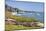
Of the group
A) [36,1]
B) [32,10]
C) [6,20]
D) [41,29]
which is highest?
[36,1]

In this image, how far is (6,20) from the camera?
1.09 meters

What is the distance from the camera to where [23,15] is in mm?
1130

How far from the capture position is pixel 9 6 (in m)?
1.10

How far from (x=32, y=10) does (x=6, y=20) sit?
337 millimetres

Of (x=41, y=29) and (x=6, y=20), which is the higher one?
(x=6, y=20)

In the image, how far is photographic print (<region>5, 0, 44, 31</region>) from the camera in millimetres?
Answer: 1101

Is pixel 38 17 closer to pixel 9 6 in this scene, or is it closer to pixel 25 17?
pixel 25 17

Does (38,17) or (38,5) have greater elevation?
(38,5)

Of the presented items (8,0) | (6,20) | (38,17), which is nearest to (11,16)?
(6,20)

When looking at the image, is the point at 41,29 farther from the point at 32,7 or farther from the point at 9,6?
the point at 9,6

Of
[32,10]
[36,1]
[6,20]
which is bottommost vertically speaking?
[6,20]

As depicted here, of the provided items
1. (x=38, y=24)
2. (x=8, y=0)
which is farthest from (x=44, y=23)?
(x=8, y=0)

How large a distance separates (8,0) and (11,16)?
0.19 meters

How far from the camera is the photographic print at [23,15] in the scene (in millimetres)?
1101
